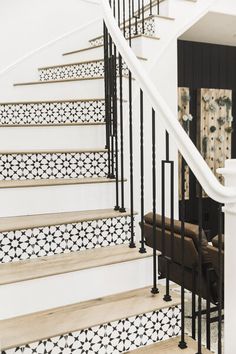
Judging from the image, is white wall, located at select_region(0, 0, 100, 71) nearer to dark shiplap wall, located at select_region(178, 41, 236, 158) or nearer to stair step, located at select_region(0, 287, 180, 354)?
dark shiplap wall, located at select_region(178, 41, 236, 158)

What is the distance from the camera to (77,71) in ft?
12.9

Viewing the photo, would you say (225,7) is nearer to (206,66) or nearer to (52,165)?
(206,66)

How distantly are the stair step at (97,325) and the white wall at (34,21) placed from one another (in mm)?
3365

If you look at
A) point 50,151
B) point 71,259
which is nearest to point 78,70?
point 50,151

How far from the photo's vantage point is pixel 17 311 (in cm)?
189

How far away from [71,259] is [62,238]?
146 mm

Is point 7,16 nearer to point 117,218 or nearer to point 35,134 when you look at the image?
point 35,134

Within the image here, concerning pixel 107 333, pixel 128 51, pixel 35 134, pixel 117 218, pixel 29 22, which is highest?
pixel 29 22

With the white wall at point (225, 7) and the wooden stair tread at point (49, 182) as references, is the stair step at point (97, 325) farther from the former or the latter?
the white wall at point (225, 7)

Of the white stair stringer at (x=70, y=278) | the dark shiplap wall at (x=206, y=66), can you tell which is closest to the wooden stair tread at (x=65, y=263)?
the white stair stringer at (x=70, y=278)

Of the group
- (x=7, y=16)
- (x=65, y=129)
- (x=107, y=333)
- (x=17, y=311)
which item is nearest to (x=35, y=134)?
(x=65, y=129)

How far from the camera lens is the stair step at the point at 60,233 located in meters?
2.10

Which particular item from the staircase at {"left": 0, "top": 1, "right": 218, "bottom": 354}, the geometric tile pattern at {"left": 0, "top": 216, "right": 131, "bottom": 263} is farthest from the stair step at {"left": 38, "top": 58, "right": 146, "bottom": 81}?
the geometric tile pattern at {"left": 0, "top": 216, "right": 131, "bottom": 263}

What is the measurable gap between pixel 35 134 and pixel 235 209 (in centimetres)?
169
